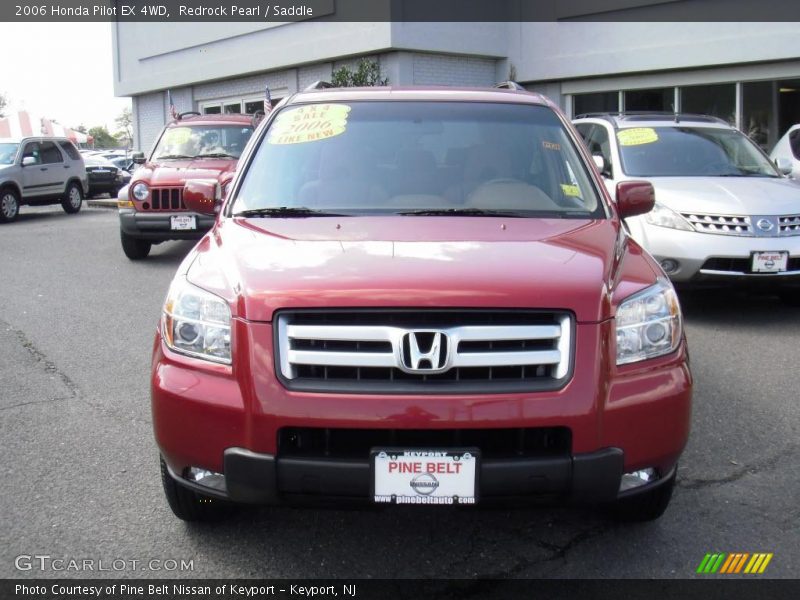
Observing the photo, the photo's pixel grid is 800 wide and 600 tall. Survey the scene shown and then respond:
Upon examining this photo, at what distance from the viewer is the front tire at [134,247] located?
1079cm

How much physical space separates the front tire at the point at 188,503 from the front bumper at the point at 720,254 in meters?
4.71

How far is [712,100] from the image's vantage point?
50.7 ft

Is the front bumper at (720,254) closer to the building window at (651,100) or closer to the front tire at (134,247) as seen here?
the front tire at (134,247)

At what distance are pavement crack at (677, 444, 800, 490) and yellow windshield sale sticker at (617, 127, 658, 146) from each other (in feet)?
15.0

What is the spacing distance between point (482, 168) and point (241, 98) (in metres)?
20.6

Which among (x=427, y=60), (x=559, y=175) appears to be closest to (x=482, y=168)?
(x=559, y=175)

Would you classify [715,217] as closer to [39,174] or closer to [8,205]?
[8,205]

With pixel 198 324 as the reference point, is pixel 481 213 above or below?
above

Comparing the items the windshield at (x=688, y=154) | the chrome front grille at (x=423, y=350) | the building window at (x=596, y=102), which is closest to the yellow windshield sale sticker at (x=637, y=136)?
the windshield at (x=688, y=154)

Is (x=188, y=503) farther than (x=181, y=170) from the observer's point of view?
No

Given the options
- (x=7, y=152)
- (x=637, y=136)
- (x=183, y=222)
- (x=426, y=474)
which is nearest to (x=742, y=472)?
(x=426, y=474)

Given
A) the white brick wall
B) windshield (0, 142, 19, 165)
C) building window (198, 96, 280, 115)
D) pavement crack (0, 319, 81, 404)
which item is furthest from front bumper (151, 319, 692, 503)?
building window (198, 96, 280, 115)

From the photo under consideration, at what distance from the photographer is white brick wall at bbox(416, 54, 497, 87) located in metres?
17.7

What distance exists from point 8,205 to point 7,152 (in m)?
1.47
